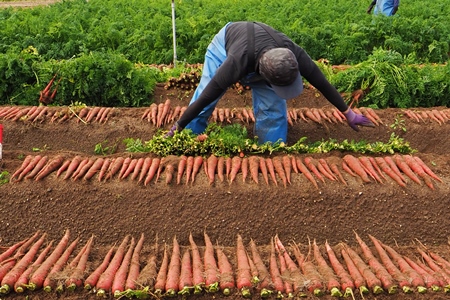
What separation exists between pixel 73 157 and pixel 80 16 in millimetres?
7448

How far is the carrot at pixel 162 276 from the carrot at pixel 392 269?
1.76 meters

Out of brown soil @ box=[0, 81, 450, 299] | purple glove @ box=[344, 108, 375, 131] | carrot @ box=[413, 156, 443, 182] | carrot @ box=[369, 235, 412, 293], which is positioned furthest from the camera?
purple glove @ box=[344, 108, 375, 131]

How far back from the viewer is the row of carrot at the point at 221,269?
10.4ft

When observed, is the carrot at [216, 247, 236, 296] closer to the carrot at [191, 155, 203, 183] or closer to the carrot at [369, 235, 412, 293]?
the carrot at [191, 155, 203, 183]

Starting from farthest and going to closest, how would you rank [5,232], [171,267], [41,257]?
[5,232], [41,257], [171,267]

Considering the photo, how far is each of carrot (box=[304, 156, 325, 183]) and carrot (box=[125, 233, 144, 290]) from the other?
187 cm

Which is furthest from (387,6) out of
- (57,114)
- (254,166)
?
(57,114)

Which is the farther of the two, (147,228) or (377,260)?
(147,228)

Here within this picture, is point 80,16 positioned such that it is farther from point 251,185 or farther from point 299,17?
point 251,185

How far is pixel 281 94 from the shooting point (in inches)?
173

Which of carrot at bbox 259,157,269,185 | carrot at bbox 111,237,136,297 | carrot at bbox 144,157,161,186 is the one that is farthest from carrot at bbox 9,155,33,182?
carrot at bbox 259,157,269,185

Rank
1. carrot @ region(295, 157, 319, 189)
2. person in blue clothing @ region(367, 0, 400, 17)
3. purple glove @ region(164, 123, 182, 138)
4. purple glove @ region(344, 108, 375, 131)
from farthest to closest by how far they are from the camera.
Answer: person in blue clothing @ region(367, 0, 400, 17) → purple glove @ region(344, 108, 375, 131) → purple glove @ region(164, 123, 182, 138) → carrot @ region(295, 157, 319, 189)

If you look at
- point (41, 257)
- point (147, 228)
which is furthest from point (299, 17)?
point (41, 257)

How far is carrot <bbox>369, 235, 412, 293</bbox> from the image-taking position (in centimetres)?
324
